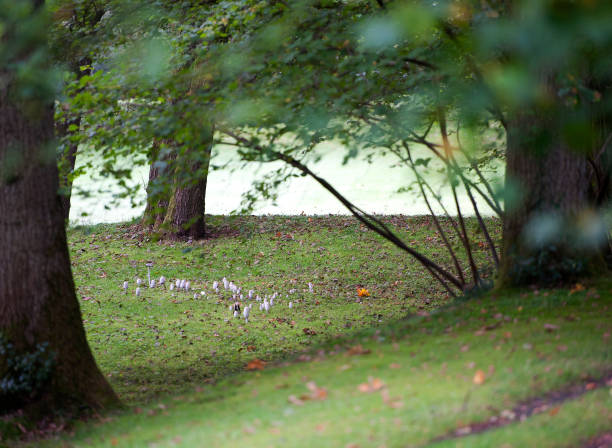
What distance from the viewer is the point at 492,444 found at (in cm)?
393

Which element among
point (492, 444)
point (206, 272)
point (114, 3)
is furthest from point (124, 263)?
point (492, 444)

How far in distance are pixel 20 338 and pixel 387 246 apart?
11044 mm

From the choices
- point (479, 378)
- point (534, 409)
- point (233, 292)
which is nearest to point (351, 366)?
point (479, 378)

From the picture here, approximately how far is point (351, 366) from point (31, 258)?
11.5 ft

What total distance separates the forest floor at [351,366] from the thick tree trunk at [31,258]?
564 millimetres

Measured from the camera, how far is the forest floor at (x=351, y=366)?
4.32m

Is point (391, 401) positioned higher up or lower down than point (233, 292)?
lower down

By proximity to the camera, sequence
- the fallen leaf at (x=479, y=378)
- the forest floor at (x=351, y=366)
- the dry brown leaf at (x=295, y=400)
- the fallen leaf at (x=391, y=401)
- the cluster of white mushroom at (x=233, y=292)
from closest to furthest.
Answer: the forest floor at (x=351, y=366) < the fallen leaf at (x=391, y=401) < the fallen leaf at (x=479, y=378) < the dry brown leaf at (x=295, y=400) < the cluster of white mushroom at (x=233, y=292)

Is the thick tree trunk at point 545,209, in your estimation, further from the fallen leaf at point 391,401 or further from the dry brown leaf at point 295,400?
the dry brown leaf at point 295,400

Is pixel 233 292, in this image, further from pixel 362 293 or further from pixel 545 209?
pixel 545 209

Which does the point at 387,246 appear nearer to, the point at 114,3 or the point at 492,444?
the point at 114,3

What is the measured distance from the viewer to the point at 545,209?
7.88m

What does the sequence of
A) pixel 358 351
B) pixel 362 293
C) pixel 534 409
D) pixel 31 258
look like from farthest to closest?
pixel 362 293 → pixel 31 258 → pixel 358 351 → pixel 534 409

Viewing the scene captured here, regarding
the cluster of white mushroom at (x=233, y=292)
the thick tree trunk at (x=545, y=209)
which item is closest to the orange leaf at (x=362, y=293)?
the cluster of white mushroom at (x=233, y=292)
